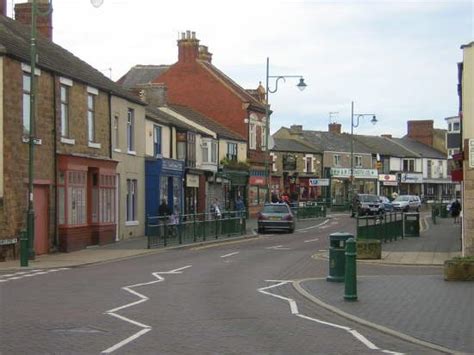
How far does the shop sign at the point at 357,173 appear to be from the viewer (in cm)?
8281

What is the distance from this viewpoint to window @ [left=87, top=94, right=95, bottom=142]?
3190 cm

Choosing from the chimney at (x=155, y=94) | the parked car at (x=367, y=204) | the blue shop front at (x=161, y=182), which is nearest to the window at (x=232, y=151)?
the chimney at (x=155, y=94)

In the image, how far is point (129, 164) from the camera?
3703 centimetres

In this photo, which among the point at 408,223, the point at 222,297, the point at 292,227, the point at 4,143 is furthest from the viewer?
the point at 292,227

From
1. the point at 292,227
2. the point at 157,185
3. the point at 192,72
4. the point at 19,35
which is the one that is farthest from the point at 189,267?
the point at 192,72

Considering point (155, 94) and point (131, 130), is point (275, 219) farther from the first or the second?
point (155, 94)

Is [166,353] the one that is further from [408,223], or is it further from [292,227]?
[292,227]

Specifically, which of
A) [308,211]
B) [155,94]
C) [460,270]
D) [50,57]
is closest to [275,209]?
[155,94]

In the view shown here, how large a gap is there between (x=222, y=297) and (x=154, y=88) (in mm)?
35013

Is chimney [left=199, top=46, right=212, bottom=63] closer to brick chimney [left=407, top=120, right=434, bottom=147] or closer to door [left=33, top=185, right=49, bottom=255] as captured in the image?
door [left=33, top=185, right=49, bottom=255]

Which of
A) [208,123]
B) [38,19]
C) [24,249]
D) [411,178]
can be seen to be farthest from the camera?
[411,178]

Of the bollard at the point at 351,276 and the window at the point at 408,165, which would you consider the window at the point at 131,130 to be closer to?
the bollard at the point at 351,276

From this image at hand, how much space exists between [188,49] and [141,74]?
A: 7005 millimetres

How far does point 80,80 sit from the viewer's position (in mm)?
30703
